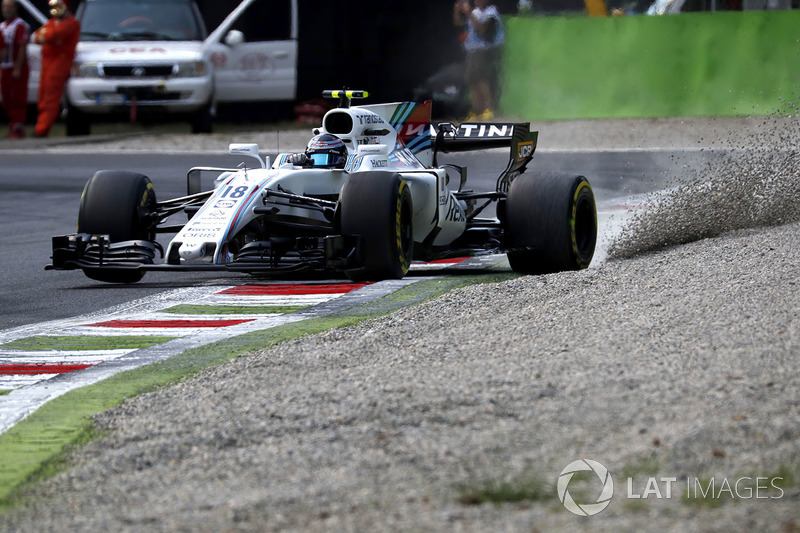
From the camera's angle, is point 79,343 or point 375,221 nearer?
point 79,343

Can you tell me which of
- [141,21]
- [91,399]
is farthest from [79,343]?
[141,21]

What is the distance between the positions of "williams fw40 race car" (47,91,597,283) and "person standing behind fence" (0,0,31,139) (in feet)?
40.6

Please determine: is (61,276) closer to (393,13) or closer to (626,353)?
(626,353)

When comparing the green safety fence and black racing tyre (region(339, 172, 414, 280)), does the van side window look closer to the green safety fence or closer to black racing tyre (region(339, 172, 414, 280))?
the green safety fence

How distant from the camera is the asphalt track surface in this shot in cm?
909

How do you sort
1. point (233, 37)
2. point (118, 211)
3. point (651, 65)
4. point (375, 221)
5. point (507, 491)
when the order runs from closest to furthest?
1. point (507, 491)
2. point (375, 221)
3. point (118, 211)
4. point (233, 37)
5. point (651, 65)

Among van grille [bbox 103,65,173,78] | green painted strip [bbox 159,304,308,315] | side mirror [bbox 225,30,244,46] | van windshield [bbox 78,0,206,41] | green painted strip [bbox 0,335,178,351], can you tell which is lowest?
green painted strip [bbox 159,304,308,315]

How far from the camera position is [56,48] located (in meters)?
21.0

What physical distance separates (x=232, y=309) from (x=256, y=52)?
554 inches

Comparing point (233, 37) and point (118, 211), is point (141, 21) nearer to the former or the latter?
point (233, 37)

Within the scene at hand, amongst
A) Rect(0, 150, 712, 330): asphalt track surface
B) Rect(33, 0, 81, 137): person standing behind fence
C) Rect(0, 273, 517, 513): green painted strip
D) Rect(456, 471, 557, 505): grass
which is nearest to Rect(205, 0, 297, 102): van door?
Rect(0, 150, 712, 330): asphalt track surface

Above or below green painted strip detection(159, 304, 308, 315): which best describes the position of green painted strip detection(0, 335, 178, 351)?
above

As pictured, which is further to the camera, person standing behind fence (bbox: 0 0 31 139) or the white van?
person standing behind fence (bbox: 0 0 31 139)

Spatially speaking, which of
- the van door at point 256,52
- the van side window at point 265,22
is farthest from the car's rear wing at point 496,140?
the van side window at point 265,22
